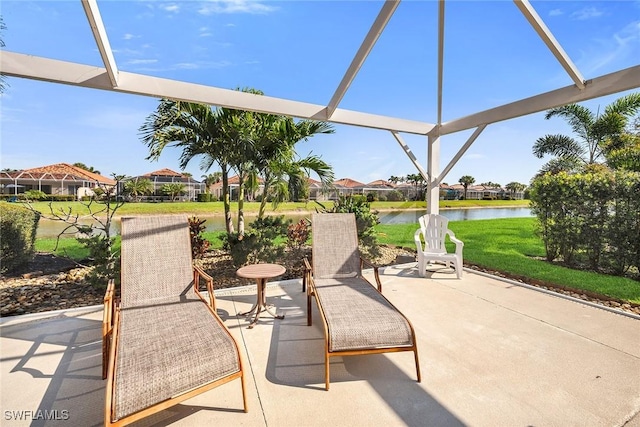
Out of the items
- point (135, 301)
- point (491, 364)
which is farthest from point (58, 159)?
point (491, 364)

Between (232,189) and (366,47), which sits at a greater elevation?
(366,47)

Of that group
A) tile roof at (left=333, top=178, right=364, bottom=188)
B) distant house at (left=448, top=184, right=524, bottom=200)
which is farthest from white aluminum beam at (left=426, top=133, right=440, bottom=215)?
distant house at (left=448, top=184, right=524, bottom=200)

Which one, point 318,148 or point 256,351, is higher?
point 318,148

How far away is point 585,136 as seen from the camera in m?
12.4

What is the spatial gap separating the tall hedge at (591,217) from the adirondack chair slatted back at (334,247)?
15.8 ft

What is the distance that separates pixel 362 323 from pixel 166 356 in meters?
1.62

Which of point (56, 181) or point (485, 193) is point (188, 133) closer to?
point (56, 181)

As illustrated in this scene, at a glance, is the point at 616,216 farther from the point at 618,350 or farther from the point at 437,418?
the point at 437,418

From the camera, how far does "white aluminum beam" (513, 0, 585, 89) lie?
10.7 feet

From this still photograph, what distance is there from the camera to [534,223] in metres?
6.88

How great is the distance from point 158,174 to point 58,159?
1394 mm

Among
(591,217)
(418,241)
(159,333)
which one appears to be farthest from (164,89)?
(591,217)

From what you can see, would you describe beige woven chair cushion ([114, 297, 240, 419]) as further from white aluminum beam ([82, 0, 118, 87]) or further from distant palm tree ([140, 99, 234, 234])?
distant palm tree ([140, 99, 234, 234])

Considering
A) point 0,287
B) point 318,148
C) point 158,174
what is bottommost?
point 0,287
